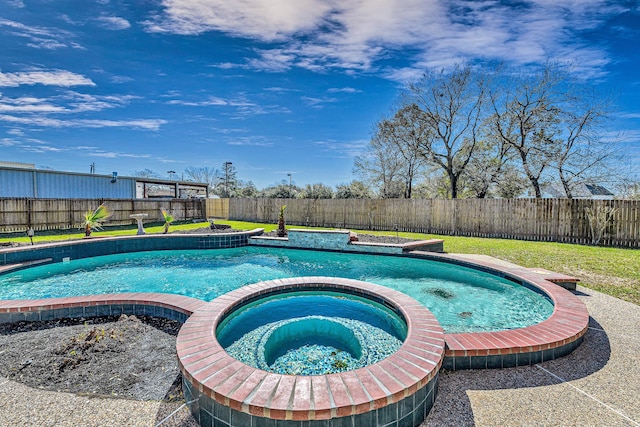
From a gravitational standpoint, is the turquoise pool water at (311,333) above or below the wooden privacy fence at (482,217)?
below

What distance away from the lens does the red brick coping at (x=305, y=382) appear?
180 cm

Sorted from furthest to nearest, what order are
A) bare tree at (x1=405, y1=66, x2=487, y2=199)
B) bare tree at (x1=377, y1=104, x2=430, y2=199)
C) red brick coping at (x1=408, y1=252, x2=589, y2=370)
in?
1. bare tree at (x1=377, y1=104, x2=430, y2=199)
2. bare tree at (x1=405, y1=66, x2=487, y2=199)
3. red brick coping at (x1=408, y1=252, x2=589, y2=370)

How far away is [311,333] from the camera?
3.70 meters

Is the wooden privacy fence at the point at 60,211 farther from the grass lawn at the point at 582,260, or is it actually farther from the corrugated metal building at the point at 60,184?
the grass lawn at the point at 582,260

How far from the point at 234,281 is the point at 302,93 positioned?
14721mm

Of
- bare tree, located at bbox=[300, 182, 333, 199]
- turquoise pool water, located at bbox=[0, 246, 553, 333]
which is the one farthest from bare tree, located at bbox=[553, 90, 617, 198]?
bare tree, located at bbox=[300, 182, 333, 199]

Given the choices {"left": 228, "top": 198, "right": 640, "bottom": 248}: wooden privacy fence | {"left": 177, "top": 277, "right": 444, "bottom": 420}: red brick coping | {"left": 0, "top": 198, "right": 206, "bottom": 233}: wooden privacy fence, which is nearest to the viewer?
{"left": 177, "top": 277, "right": 444, "bottom": 420}: red brick coping

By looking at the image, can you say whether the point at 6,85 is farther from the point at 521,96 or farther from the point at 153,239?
the point at 521,96

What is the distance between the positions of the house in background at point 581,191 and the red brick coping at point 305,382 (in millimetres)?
17913

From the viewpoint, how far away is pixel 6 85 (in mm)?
15156

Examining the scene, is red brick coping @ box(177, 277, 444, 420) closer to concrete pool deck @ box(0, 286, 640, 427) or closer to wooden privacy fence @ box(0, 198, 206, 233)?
concrete pool deck @ box(0, 286, 640, 427)

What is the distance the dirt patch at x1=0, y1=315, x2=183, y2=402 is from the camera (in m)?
2.52

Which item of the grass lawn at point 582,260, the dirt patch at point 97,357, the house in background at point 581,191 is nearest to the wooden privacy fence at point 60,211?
the dirt patch at point 97,357

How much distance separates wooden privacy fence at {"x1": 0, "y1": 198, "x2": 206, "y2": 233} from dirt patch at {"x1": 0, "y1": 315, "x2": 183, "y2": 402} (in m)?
13.6
